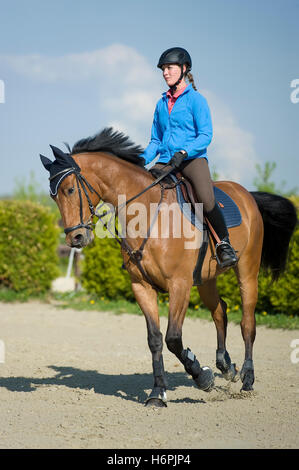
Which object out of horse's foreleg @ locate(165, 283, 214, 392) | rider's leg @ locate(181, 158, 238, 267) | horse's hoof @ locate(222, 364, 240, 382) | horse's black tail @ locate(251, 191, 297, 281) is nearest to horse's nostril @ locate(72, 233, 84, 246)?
horse's foreleg @ locate(165, 283, 214, 392)

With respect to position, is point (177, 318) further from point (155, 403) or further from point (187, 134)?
point (187, 134)

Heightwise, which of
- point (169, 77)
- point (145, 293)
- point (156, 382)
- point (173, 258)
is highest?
point (169, 77)

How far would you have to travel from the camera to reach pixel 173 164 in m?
5.11

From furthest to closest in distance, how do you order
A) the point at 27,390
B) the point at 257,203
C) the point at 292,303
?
the point at 292,303 → the point at 257,203 → the point at 27,390

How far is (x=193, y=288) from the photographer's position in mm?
11000

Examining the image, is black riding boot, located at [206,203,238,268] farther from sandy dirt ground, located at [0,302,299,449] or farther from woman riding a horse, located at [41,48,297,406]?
sandy dirt ground, located at [0,302,299,449]

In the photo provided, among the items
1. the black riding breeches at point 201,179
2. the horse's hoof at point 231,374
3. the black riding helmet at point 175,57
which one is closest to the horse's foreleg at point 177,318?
the black riding breeches at point 201,179

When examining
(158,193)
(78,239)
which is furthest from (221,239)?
(78,239)

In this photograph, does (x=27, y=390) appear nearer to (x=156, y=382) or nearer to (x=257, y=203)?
(x=156, y=382)

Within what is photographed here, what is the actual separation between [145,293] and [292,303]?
18.4ft

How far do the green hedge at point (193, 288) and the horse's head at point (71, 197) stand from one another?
598cm

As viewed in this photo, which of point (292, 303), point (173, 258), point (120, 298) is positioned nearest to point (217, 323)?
point (173, 258)

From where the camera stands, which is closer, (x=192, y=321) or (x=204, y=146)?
(x=204, y=146)

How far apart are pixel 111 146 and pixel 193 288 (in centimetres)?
626
